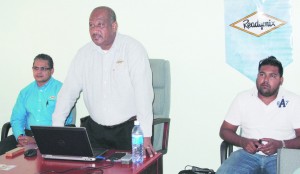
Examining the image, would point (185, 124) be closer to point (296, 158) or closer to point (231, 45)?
point (231, 45)

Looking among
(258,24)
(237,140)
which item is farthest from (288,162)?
(258,24)

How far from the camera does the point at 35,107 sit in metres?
3.63

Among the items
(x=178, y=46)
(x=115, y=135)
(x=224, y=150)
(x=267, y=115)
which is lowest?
(x=224, y=150)

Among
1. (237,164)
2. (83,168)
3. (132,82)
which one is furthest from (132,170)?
(237,164)

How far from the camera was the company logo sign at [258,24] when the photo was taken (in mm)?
3428

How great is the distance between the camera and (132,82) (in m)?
2.82

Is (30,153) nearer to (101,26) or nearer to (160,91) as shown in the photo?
(101,26)

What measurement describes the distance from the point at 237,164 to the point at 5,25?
9.20ft

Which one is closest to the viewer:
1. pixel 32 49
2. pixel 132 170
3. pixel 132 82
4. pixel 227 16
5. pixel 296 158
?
pixel 296 158

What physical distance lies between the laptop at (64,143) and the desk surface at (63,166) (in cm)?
4

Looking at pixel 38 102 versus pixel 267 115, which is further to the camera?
pixel 38 102

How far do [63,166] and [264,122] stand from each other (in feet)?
5.16

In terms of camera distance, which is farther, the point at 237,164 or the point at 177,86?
the point at 177,86

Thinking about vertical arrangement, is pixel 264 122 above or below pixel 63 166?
above
